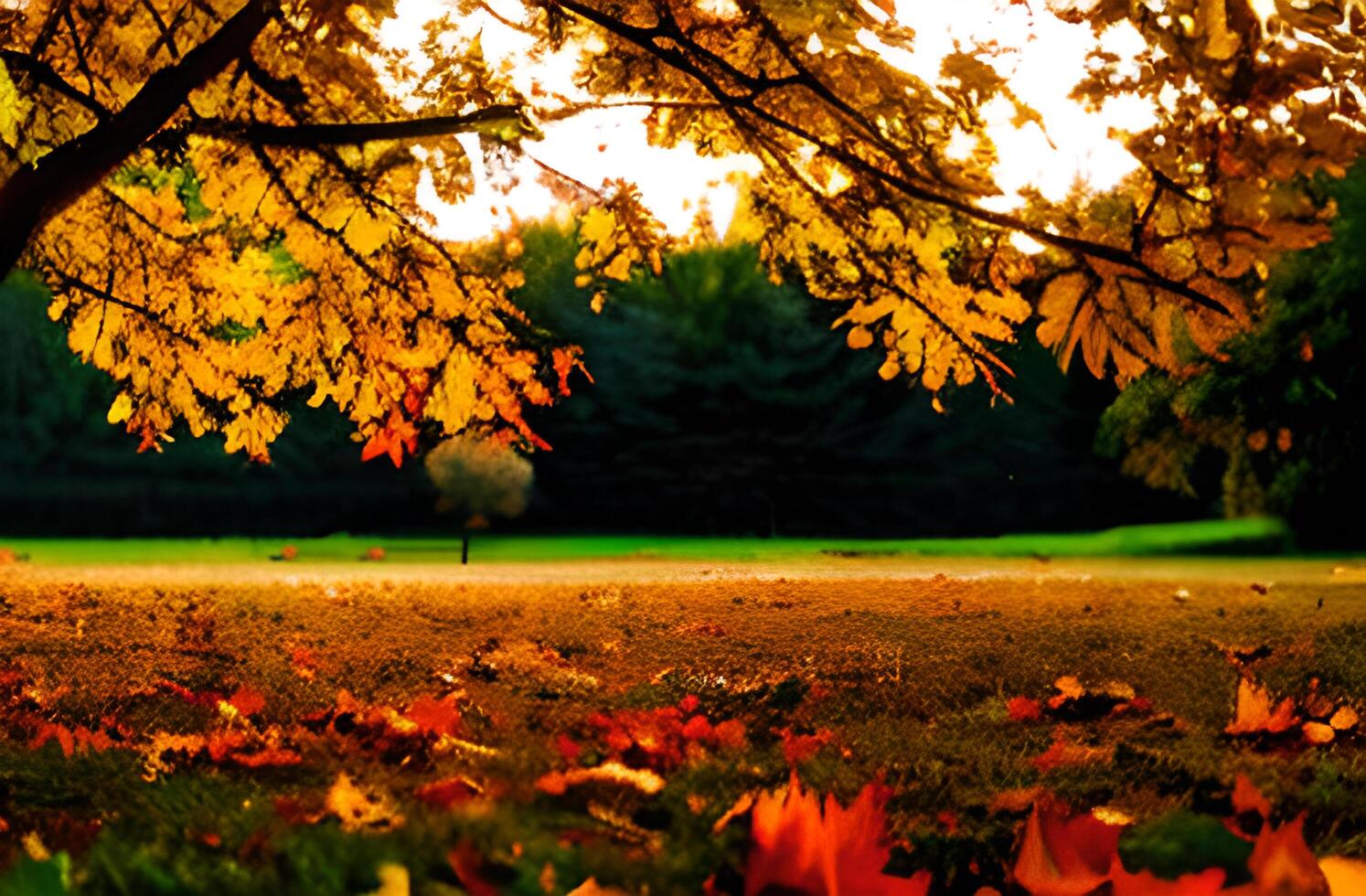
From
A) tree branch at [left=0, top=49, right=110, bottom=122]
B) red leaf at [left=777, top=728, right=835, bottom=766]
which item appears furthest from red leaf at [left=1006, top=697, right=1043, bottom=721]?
tree branch at [left=0, top=49, right=110, bottom=122]

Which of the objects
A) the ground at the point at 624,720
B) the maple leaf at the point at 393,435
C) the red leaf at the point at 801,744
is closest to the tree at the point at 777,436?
the ground at the point at 624,720

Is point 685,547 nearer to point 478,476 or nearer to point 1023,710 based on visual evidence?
point 478,476

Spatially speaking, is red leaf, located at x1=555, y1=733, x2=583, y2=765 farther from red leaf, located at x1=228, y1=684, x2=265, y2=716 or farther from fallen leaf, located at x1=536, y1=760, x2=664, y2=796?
red leaf, located at x1=228, y1=684, x2=265, y2=716

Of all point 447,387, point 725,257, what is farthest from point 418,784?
point 725,257

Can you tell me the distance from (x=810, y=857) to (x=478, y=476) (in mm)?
10939

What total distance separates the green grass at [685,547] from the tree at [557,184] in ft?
21.5

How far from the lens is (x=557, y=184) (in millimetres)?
5086

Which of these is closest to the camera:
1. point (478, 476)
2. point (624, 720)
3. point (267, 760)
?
point (267, 760)

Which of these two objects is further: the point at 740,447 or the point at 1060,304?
the point at 740,447

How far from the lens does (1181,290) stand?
3.29 meters

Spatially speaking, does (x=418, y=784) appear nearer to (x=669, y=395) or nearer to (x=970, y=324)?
(x=970, y=324)

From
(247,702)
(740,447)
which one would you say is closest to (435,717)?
(247,702)

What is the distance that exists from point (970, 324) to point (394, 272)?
2.73 meters

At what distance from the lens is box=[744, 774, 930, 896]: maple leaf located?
75.5 inches
